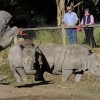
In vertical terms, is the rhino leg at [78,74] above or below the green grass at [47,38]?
below

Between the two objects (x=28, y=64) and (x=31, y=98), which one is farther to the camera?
(x=28, y=64)

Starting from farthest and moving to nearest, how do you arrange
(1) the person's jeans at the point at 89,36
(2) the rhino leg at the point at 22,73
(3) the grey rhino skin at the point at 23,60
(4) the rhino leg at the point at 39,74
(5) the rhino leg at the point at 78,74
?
(1) the person's jeans at the point at 89,36, (5) the rhino leg at the point at 78,74, (4) the rhino leg at the point at 39,74, (2) the rhino leg at the point at 22,73, (3) the grey rhino skin at the point at 23,60

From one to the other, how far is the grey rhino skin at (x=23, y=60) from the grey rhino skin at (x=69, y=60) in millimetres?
769

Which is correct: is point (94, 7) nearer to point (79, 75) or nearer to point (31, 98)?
point (79, 75)

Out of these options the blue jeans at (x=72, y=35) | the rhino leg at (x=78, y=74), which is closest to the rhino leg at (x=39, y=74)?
the rhino leg at (x=78, y=74)

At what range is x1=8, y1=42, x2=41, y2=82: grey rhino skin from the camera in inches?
578

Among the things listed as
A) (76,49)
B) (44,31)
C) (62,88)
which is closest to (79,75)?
(76,49)

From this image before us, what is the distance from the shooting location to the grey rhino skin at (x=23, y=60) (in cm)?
1469

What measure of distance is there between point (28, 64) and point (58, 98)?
3.76m

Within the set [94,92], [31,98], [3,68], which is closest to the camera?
[31,98]

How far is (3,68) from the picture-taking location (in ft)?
63.7

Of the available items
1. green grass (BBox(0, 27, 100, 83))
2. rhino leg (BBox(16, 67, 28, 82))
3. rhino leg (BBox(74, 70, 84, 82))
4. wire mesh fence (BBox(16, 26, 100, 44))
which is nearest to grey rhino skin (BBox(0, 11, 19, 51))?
rhino leg (BBox(16, 67, 28, 82))

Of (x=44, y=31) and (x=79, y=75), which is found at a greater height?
(x=44, y=31)

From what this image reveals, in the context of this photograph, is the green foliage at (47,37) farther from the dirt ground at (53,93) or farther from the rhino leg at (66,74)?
the dirt ground at (53,93)
